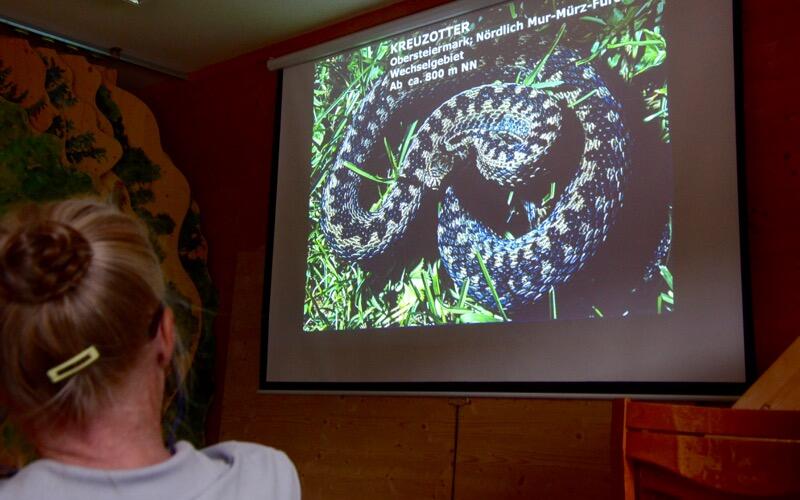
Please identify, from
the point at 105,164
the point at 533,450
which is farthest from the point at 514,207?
the point at 105,164

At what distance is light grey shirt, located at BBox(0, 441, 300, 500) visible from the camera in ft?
2.72

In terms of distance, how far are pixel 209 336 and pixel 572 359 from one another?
200 centimetres

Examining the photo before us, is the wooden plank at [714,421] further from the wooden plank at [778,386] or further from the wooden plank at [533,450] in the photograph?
the wooden plank at [533,450]

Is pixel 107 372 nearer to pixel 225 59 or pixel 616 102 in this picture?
pixel 616 102

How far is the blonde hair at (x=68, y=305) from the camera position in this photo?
2.76 feet

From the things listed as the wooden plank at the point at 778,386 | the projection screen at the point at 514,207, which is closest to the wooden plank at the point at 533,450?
the projection screen at the point at 514,207

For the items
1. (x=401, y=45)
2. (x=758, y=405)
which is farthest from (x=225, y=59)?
(x=758, y=405)

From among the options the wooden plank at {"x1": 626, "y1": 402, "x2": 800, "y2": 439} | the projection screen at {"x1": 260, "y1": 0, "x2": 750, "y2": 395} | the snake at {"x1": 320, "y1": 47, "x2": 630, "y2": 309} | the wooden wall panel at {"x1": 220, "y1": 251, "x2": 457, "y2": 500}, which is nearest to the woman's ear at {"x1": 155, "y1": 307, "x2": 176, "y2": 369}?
the wooden plank at {"x1": 626, "y1": 402, "x2": 800, "y2": 439}

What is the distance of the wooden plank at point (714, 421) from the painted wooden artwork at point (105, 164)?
270 cm

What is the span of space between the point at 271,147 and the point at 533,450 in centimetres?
200

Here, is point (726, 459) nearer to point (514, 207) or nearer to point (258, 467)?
point (258, 467)

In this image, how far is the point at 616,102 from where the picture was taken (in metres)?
2.90

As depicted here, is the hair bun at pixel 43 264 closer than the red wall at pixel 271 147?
Yes

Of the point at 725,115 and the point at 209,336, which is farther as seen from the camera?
the point at 209,336
